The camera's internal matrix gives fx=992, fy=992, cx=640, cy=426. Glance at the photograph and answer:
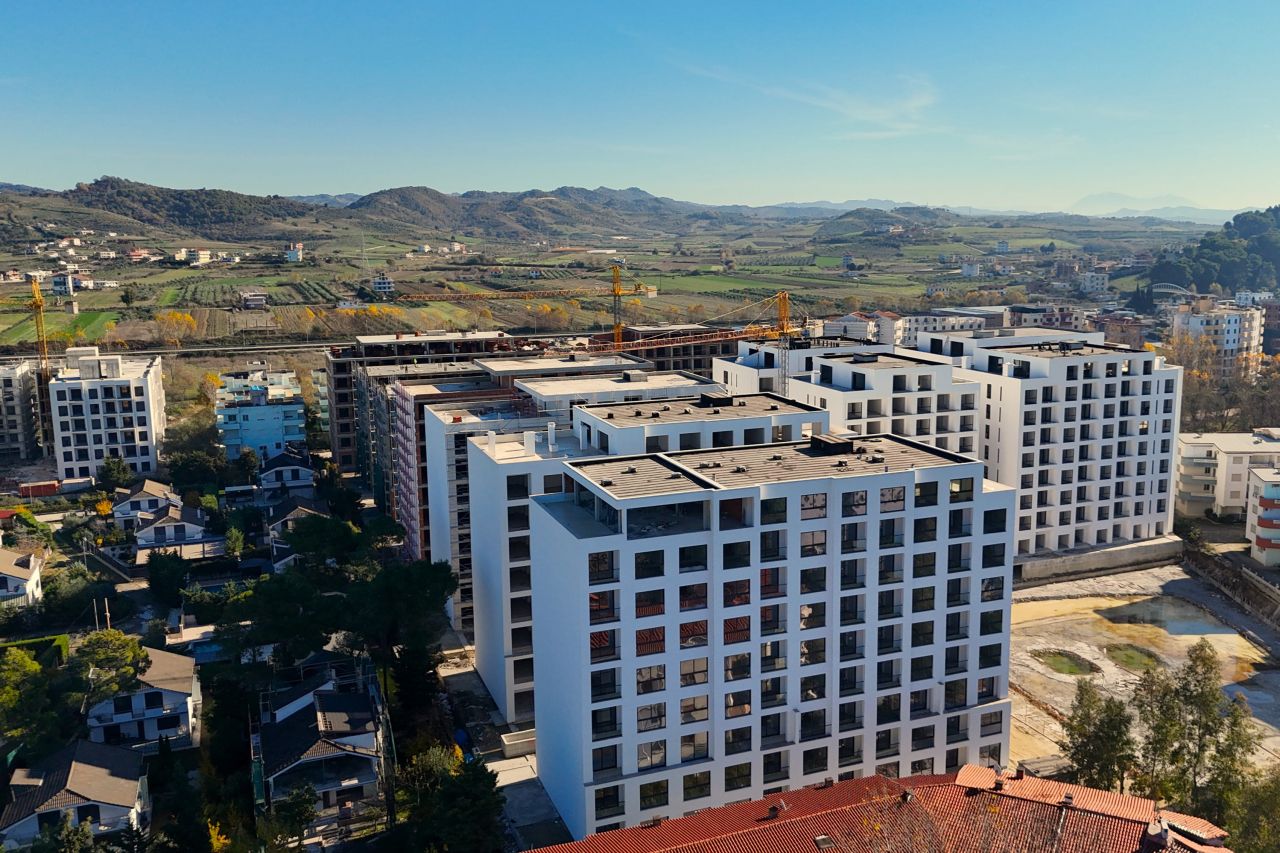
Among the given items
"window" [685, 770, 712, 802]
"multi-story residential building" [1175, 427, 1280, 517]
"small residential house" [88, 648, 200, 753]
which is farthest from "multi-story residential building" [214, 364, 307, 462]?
"multi-story residential building" [1175, 427, 1280, 517]

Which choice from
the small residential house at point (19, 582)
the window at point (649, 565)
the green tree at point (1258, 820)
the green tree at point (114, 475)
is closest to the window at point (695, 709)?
the window at point (649, 565)

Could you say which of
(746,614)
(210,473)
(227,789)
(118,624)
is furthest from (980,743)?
(210,473)

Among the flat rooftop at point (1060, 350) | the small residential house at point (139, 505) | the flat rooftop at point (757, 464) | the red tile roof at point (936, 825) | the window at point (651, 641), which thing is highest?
the flat rooftop at point (1060, 350)

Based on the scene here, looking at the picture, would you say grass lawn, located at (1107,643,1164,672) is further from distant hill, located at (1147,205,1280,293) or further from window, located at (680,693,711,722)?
distant hill, located at (1147,205,1280,293)

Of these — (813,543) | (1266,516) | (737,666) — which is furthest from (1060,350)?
(737,666)

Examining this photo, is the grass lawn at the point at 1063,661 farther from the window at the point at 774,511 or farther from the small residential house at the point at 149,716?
the small residential house at the point at 149,716

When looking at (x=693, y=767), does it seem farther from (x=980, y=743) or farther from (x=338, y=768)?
(x=338, y=768)

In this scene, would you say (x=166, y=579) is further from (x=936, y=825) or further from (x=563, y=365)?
(x=936, y=825)

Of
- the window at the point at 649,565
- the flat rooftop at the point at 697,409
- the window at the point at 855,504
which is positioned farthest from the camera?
the flat rooftop at the point at 697,409
